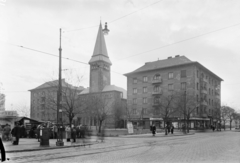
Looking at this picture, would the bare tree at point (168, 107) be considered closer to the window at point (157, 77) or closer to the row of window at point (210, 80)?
the window at point (157, 77)

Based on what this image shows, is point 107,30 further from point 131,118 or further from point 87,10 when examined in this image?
point 131,118

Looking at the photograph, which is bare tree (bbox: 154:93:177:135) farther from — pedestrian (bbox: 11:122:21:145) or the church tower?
the church tower

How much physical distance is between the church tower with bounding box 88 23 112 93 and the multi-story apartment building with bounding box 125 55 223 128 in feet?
60.0

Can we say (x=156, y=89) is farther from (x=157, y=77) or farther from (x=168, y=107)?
(x=168, y=107)

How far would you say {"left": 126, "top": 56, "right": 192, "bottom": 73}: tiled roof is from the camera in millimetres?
64044

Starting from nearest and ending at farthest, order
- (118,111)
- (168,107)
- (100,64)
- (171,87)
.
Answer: (168,107) < (171,87) < (118,111) < (100,64)

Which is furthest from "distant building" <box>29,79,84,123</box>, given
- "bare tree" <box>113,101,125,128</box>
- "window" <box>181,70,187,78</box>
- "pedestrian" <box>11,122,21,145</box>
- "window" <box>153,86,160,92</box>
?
"window" <box>181,70,187,78</box>

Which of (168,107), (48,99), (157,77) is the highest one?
(157,77)

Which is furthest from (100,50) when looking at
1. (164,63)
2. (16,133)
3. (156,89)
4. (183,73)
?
(16,133)

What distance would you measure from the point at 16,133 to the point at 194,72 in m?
50.3

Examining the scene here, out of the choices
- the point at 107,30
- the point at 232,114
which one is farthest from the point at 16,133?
the point at 232,114

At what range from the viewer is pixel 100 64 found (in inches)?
3462

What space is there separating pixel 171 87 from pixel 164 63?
7.27 m

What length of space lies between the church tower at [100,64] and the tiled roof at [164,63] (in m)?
20.3
